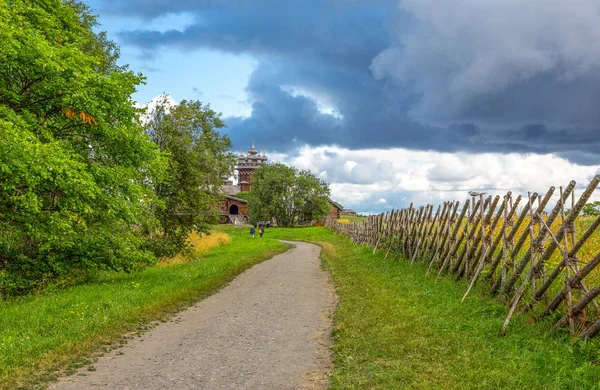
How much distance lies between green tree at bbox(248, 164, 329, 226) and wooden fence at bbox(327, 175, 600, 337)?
70.0 meters

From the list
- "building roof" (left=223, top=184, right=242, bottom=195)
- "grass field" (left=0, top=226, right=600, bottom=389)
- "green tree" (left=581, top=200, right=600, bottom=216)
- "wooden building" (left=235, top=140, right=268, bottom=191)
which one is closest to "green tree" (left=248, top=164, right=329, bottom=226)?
"building roof" (left=223, top=184, right=242, bottom=195)

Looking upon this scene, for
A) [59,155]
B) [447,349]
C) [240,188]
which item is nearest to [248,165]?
[240,188]

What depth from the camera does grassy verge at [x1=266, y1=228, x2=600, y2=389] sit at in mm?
6473

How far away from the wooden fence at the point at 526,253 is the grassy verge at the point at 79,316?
7.22 meters

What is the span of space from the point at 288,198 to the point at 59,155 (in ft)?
255

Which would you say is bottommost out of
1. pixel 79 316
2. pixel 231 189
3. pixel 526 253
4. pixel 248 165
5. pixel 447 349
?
pixel 79 316

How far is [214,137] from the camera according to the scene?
1809 inches

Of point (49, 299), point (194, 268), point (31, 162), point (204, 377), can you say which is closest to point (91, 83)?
point (31, 162)

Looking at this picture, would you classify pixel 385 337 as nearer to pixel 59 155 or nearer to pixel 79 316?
pixel 79 316

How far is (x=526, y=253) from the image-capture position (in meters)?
9.74

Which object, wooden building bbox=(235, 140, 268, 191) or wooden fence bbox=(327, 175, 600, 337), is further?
wooden building bbox=(235, 140, 268, 191)

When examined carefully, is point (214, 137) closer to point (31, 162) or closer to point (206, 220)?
point (206, 220)

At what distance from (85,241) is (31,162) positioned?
4.87 meters

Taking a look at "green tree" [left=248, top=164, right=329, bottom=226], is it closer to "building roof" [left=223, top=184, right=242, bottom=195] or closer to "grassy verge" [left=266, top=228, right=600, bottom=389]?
"building roof" [left=223, top=184, right=242, bottom=195]
